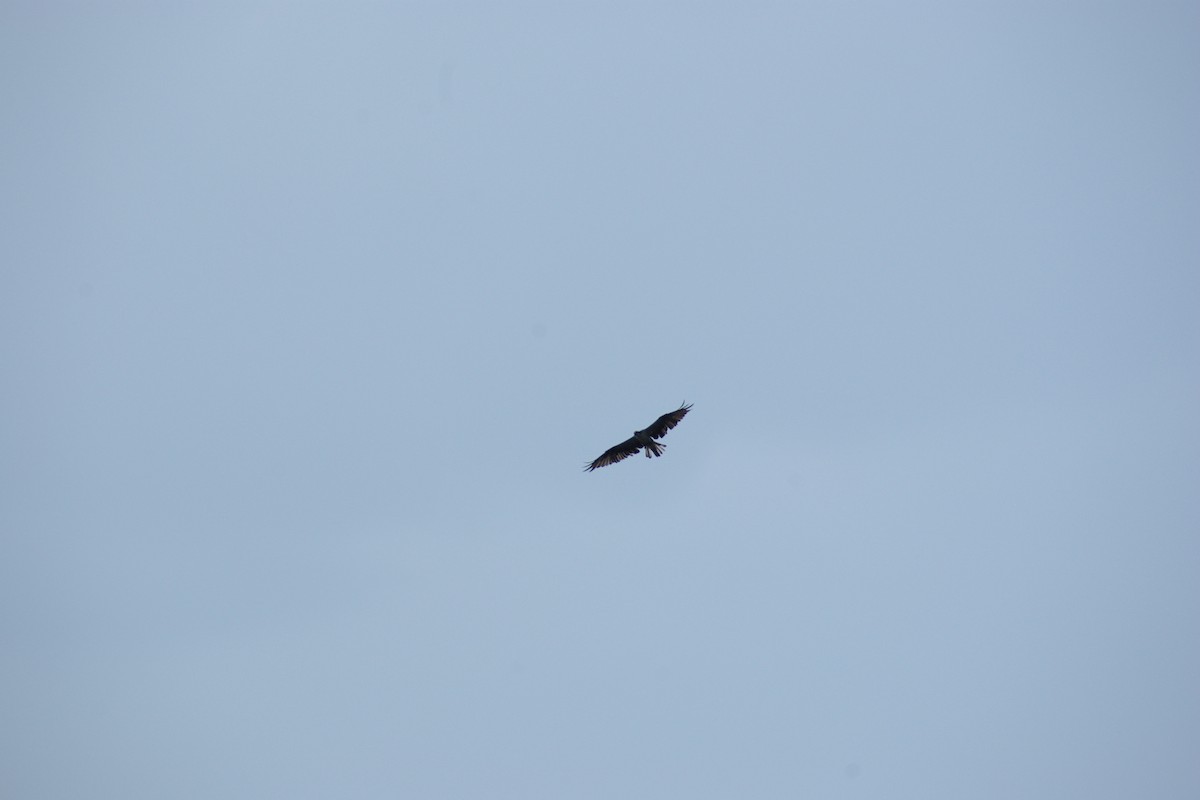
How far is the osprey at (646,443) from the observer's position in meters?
78.2

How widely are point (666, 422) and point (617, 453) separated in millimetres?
2942

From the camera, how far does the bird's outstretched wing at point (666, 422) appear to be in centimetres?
7806

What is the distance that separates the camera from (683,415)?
78312mm

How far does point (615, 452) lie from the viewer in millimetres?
80062

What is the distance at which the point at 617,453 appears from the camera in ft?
262

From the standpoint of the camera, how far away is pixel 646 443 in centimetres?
7888

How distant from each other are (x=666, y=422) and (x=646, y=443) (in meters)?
1.33

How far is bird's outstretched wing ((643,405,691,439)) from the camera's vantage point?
78.1 metres

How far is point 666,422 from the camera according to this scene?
7825 cm

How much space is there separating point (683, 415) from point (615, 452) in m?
3.61

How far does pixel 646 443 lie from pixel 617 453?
1.69 meters

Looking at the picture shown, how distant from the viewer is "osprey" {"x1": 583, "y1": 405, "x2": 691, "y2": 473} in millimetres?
78188

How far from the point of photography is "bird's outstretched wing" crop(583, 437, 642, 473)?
79375mm
